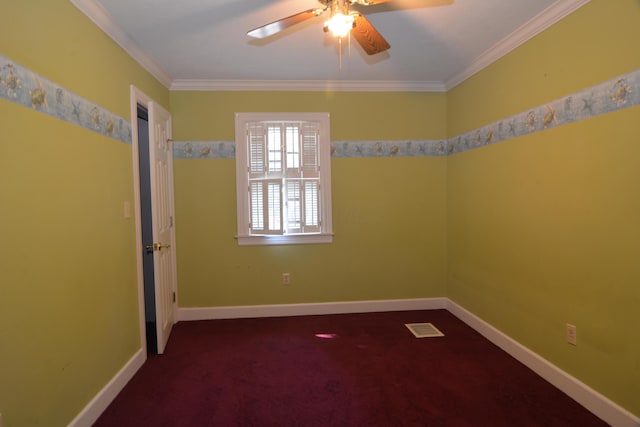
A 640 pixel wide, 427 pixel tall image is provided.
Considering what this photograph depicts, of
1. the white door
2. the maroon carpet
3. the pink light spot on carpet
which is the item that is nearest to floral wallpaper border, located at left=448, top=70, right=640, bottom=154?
the maroon carpet

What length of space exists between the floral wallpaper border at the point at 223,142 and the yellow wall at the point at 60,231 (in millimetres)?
52

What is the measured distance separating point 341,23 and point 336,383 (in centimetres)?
223

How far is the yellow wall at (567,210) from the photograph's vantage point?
1798 millimetres

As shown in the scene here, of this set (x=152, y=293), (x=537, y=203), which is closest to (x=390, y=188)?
(x=537, y=203)

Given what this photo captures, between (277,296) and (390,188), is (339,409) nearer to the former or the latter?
(277,296)

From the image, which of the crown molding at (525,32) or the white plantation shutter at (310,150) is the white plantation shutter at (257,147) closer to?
the white plantation shutter at (310,150)

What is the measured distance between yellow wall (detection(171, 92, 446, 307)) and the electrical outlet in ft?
5.30

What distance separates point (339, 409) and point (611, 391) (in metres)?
1.55

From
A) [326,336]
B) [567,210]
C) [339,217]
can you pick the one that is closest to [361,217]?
[339,217]

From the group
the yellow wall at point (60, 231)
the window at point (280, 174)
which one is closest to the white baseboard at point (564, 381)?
the window at point (280, 174)

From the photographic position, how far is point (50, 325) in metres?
1.65

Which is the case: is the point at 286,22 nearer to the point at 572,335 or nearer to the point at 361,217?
the point at 361,217

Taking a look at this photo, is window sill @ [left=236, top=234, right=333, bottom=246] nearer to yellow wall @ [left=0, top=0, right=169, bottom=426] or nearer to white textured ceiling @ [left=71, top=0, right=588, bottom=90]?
yellow wall @ [left=0, top=0, right=169, bottom=426]

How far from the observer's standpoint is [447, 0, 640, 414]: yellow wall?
1798mm
